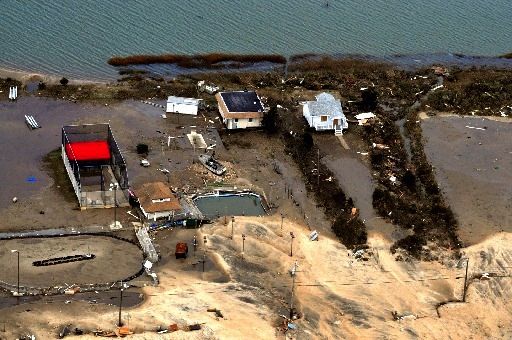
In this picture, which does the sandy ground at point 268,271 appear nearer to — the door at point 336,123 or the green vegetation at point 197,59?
the door at point 336,123

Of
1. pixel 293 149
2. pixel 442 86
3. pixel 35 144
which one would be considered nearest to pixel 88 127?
pixel 35 144

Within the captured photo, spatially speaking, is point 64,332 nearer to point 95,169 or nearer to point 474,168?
point 95,169

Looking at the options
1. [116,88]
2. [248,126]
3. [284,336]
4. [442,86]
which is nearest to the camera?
[284,336]

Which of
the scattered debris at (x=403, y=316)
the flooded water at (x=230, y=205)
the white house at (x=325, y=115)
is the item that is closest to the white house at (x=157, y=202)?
the flooded water at (x=230, y=205)

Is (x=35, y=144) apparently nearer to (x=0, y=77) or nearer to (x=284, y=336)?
(x=0, y=77)

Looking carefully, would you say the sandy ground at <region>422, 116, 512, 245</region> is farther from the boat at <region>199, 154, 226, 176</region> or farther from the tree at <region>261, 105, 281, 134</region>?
the boat at <region>199, 154, 226, 176</region>

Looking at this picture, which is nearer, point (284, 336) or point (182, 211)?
point (284, 336)

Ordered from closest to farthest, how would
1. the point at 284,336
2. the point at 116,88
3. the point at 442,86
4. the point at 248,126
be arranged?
the point at 284,336 < the point at 248,126 < the point at 116,88 < the point at 442,86

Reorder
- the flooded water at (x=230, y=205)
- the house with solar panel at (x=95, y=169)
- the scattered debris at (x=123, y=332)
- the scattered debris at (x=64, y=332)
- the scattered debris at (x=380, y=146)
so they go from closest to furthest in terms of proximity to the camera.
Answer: the scattered debris at (x=64, y=332) < the scattered debris at (x=123, y=332) < the house with solar panel at (x=95, y=169) < the flooded water at (x=230, y=205) < the scattered debris at (x=380, y=146)
